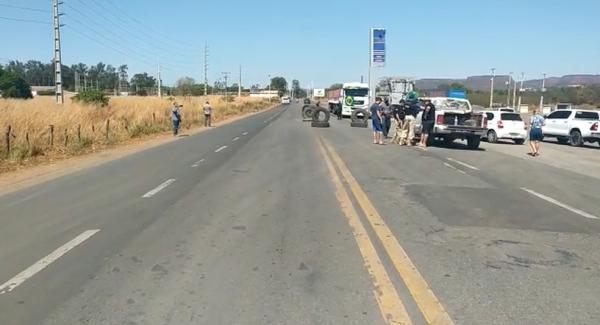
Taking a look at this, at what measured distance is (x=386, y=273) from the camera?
18.6 feet

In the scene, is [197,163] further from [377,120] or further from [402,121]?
[402,121]

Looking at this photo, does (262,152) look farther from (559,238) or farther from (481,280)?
(481,280)

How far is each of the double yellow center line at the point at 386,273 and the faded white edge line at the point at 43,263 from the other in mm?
3239

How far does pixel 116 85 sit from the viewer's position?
154750 mm

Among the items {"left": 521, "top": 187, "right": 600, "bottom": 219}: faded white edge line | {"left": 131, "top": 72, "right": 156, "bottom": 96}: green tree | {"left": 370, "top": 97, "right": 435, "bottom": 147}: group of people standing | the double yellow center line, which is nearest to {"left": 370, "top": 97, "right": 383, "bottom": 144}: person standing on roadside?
{"left": 370, "top": 97, "right": 435, "bottom": 147}: group of people standing

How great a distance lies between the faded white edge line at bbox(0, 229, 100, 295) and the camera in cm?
522

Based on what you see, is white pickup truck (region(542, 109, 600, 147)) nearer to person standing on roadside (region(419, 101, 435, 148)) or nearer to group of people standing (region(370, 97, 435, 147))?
group of people standing (region(370, 97, 435, 147))

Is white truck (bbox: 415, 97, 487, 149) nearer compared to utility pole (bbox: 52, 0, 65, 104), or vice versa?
white truck (bbox: 415, 97, 487, 149)

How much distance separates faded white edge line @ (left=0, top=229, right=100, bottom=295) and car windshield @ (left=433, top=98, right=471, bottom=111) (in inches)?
725

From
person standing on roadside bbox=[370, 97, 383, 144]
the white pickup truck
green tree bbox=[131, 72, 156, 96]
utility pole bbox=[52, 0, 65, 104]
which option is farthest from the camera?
green tree bbox=[131, 72, 156, 96]

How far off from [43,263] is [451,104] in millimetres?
20612

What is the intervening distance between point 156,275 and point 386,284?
2167 millimetres

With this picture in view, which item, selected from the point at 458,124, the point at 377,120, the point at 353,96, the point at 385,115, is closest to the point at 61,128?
the point at 377,120

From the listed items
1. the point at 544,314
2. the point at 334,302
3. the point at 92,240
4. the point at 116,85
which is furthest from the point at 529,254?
the point at 116,85
